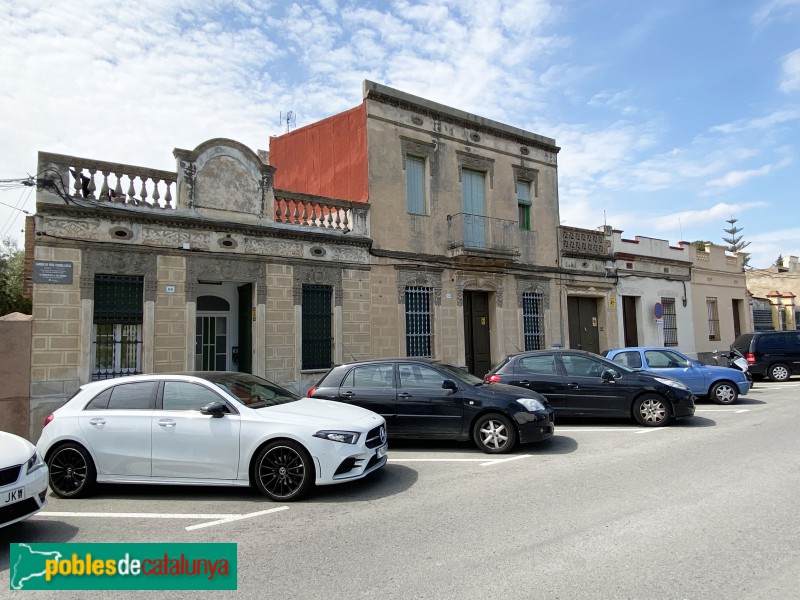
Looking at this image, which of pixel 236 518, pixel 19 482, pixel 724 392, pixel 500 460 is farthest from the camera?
pixel 724 392

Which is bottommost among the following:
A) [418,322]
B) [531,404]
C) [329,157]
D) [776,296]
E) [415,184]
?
[531,404]

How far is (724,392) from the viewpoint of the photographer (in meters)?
12.9

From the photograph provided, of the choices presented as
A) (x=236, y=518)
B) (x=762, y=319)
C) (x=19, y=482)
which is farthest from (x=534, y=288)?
(x=762, y=319)

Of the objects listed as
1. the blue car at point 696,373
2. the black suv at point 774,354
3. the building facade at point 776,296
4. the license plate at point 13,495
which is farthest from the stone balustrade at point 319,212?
the building facade at point 776,296

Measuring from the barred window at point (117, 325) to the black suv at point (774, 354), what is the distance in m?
18.8

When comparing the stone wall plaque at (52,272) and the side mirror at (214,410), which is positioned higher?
the stone wall plaque at (52,272)

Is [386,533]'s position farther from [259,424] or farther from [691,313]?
[691,313]

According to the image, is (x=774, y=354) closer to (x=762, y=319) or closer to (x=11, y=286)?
(x=762, y=319)

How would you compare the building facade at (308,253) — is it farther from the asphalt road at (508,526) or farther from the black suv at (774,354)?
the black suv at (774,354)

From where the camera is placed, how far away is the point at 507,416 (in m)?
8.12

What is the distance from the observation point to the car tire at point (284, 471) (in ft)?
19.8

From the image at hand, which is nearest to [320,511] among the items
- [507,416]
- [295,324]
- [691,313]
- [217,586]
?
[217,586]

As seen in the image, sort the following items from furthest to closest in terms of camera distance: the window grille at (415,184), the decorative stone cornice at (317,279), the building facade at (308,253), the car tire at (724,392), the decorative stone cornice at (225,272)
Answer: the window grille at (415,184) < the decorative stone cornice at (317,279) < the car tire at (724,392) < the decorative stone cornice at (225,272) < the building facade at (308,253)

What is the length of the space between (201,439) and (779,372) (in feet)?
63.1
